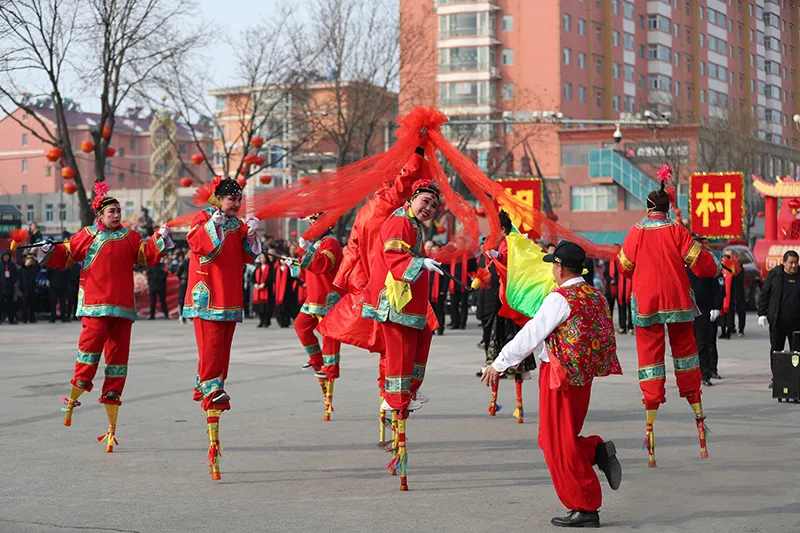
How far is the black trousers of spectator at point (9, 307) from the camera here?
2455 cm

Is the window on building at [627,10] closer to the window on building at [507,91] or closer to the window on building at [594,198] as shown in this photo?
the window on building at [507,91]

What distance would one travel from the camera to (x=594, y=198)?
58.1 metres

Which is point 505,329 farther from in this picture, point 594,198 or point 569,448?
point 594,198

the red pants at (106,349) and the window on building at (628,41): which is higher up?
the window on building at (628,41)

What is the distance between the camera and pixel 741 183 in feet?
79.5

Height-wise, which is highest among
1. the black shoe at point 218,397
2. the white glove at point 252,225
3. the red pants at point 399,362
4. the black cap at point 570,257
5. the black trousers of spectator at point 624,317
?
the white glove at point 252,225

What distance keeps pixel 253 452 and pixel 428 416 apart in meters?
2.42

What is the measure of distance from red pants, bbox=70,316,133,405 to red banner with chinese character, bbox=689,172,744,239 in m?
17.7

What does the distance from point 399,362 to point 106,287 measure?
8.89 feet

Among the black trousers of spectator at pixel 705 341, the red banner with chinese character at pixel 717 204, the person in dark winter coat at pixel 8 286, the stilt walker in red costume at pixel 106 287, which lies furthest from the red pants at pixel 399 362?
the person in dark winter coat at pixel 8 286

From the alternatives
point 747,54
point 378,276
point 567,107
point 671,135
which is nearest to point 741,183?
point 747,54

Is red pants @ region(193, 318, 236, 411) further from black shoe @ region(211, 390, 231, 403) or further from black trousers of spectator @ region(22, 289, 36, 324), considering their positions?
black trousers of spectator @ region(22, 289, 36, 324)

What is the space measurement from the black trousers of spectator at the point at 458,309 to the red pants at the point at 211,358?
1543cm

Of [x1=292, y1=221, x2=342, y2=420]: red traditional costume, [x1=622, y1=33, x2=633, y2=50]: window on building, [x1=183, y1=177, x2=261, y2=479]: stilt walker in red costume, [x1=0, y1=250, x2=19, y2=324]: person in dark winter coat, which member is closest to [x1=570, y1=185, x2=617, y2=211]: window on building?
[x1=622, y1=33, x2=633, y2=50]: window on building
